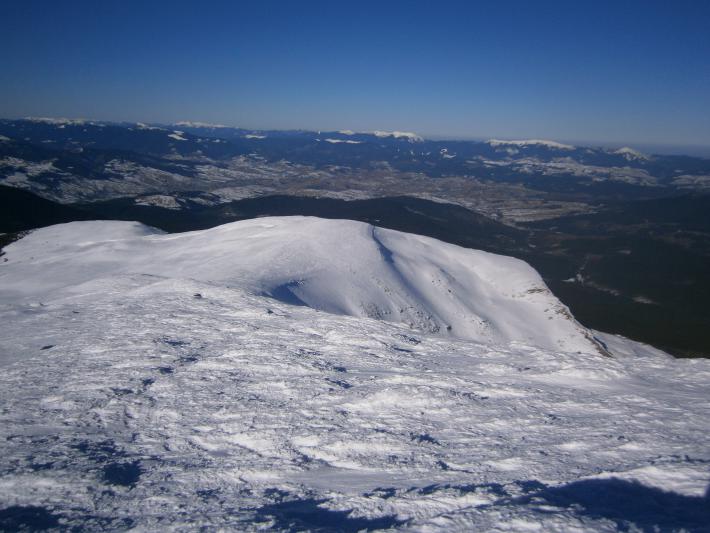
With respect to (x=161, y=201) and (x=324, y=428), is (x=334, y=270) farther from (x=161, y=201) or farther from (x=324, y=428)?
(x=161, y=201)

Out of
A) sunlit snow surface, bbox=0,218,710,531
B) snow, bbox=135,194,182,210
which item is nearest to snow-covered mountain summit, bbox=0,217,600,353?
sunlit snow surface, bbox=0,218,710,531

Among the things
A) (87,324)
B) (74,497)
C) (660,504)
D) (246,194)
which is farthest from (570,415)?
(246,194)

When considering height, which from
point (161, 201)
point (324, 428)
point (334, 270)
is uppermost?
point (324, 428)

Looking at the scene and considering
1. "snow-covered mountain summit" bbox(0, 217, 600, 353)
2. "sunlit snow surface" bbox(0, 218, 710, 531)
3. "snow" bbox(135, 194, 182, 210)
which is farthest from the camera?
"snow" bbox(135, 194, 182, 210)

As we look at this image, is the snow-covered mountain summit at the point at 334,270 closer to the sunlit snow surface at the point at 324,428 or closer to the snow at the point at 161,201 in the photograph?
the sunlit snow surface at the point at 324,428

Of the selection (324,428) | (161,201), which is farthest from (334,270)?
(161,201)

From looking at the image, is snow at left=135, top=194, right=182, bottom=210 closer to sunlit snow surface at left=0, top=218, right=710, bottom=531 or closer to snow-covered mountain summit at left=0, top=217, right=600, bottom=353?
snow-covered mountain summit at left=0, top=217, right=600, bottom=353
